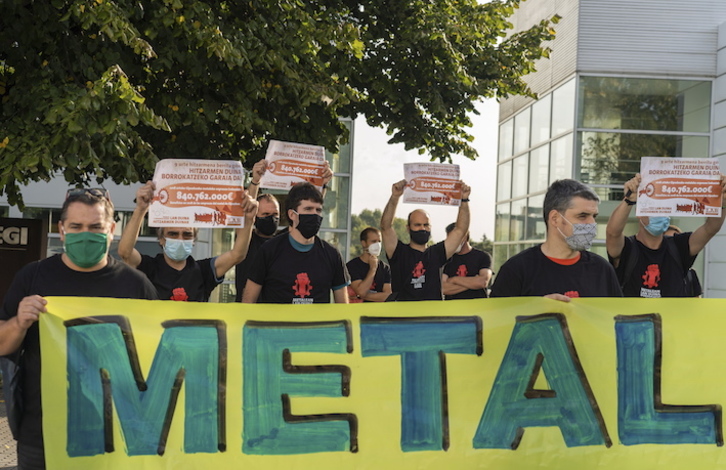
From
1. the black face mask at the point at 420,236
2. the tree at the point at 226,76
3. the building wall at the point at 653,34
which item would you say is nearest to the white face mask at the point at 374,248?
the black face mask at the point at 420,236

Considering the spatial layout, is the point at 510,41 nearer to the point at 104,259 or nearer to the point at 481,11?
the point at 481,11

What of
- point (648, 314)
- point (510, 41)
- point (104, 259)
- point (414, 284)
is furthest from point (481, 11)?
point (104, 259)

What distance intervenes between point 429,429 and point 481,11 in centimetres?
1040

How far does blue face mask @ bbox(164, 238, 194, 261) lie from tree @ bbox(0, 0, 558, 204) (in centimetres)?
215

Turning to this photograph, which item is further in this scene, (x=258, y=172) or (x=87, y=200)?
(x=258, y=172)

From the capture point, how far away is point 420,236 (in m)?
7.41

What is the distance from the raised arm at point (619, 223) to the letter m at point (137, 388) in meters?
2.55

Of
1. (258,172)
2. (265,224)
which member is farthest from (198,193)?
(265,224)

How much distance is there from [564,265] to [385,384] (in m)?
1.03

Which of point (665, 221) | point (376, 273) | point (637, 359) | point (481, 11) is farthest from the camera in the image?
point (481, 11)

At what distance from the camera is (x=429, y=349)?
4.48 m

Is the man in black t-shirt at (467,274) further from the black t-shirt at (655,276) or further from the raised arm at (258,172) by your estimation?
the raised arm at (258,172)

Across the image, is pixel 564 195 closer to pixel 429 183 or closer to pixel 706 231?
pixel 706 231

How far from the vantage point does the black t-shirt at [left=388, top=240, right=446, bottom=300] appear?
24.3 feet
